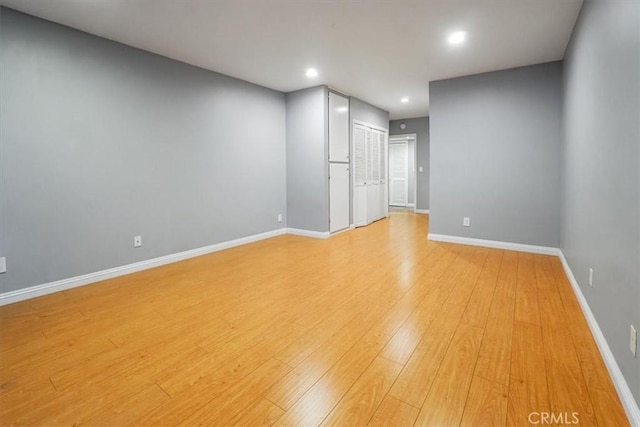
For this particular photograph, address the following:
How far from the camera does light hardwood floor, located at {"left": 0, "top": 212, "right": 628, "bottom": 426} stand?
1.49 m

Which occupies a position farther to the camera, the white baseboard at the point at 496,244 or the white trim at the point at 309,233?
the white trim at the point at 309,233

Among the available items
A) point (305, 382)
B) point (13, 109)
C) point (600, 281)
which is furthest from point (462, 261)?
point (13, 109)

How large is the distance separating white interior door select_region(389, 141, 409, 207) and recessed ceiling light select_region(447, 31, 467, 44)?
586 cm

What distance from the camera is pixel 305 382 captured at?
5.51 feet

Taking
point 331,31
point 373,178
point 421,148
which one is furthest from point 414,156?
point 331,31

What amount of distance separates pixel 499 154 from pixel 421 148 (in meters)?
4.12

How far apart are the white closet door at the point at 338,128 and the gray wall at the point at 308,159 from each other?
0.17m

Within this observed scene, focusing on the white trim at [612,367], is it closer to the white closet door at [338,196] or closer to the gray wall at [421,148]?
the white closet door at [338,196]

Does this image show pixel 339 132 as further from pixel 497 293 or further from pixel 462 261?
pixel 497 293

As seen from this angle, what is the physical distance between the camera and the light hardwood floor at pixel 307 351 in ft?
4.88

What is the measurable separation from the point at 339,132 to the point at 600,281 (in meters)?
4.27
